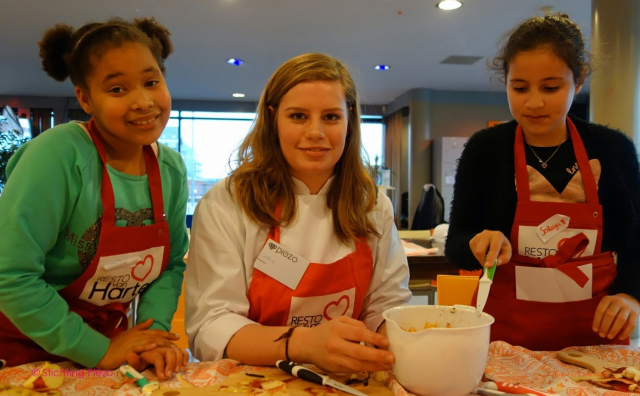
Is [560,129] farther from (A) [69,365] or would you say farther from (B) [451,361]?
(A) [69,365]

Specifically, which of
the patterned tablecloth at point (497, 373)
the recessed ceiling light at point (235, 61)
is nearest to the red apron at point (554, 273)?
the patterned tablecloth at point (497, 373)

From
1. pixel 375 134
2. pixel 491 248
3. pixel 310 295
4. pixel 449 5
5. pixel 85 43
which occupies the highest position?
pixel 449 5

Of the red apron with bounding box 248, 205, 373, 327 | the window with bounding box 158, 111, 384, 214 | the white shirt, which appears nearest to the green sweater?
the white shirt

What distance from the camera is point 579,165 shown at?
3.97 ft

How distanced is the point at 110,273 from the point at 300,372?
51cm

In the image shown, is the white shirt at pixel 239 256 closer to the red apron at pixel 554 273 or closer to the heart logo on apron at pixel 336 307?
the heart logo on apron at pixel 336 307

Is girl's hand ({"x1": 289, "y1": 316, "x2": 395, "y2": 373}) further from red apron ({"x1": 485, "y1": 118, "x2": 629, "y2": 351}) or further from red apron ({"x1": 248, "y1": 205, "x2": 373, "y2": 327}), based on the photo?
red apron ({"x1": 485, "y1": 118, "x2": 629, "y2": 351})

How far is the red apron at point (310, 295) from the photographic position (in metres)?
1.07

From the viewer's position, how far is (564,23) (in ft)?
4.00

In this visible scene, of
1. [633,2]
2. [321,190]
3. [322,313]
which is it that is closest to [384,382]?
[322,313]

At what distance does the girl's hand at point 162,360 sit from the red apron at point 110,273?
0.21 metres

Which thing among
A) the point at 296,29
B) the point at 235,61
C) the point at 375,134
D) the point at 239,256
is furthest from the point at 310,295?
the point at 375,134

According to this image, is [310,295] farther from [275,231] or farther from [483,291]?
[483,291]

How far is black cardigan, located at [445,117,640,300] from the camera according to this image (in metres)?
1.18
